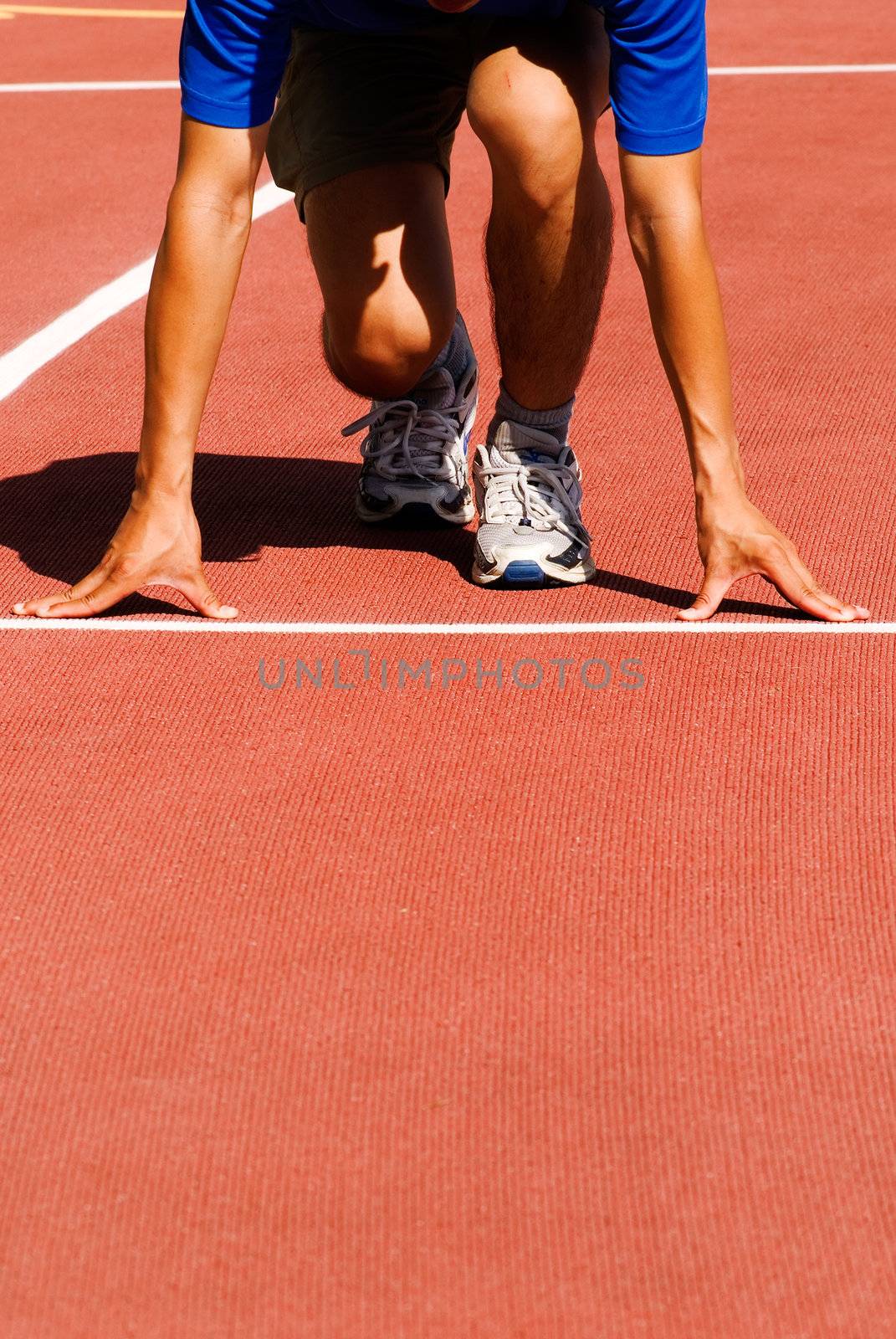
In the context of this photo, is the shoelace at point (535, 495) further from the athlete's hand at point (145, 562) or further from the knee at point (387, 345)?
the athlete's hand at point (145, 562)

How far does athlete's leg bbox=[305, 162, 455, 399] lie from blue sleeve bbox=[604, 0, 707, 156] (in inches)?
23.3

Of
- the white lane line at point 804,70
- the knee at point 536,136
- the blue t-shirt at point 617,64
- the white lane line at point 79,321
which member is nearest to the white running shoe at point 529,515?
the knee at point 536,136

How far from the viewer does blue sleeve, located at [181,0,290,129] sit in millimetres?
2725

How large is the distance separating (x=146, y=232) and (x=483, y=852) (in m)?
3.77

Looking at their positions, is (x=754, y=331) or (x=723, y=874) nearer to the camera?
(x=723, y=874)

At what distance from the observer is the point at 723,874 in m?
2.29

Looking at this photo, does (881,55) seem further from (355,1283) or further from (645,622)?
(355,1283)

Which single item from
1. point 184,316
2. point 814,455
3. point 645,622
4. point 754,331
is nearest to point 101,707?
point 184,316

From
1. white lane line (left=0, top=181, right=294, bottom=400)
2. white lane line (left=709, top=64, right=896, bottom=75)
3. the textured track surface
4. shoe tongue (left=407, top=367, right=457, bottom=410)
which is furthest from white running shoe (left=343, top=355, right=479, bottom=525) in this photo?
white lane line (left=709, top=64, right=896, bottom=75)

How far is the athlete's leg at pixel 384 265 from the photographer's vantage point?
3.22m

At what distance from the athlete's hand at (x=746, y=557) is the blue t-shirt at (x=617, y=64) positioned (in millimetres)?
569

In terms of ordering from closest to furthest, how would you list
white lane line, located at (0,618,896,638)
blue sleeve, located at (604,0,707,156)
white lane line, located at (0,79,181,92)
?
blue sleeve, located at (604,0,707,156), white lane line, located at (0,618,896,638), white lane line, located at (0,79,181,92)

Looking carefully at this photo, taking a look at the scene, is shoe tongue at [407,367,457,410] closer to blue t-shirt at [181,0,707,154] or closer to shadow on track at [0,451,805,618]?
shadow on track at [0,451,805,618]

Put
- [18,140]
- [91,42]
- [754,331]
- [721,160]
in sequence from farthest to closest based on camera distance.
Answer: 1. [91,42]
2. [18,140]
3. [721,160]
4. [754,331]
